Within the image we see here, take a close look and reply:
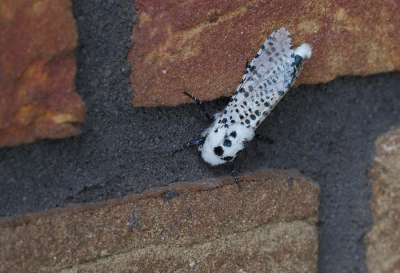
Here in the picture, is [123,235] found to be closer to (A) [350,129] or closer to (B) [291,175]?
(B) [291,175]

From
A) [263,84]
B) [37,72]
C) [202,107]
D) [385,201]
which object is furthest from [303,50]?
[37,72]

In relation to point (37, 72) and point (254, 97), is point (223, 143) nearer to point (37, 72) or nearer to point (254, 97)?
point (254, 97)

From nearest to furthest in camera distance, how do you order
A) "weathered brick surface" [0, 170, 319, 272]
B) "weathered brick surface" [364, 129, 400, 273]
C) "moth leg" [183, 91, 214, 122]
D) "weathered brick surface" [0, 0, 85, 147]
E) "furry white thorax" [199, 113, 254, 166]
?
"weathered brick surface" [0, 0, 85, 147] < "weathered brick surface" [0, 170, 319, 272] < "moth leg" [183, 91, 214, 122] < "furry white thorax" [199, 113, 254, 166] < "weathered brick surface" [364, 129, 400, 273]

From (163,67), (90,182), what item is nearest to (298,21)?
(163,67)

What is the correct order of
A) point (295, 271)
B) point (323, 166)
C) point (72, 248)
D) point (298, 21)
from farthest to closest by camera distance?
point (323, 166) < point (295, 271) < point (298, 21) < point (72, 248)

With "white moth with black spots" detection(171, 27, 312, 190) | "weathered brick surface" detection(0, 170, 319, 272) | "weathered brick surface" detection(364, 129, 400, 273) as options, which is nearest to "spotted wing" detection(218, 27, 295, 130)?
"white moth with black spots" detection(171, 27, 312, 190)

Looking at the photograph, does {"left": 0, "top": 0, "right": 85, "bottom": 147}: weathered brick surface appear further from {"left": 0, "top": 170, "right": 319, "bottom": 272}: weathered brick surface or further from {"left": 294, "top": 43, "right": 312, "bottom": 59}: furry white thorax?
{"left": 294, "top": 43, "right": 312, "bottom": 59}: furry white thorax

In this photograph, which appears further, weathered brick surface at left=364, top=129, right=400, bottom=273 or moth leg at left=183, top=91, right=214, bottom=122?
weathered brick surface at left=364, top=129, right=400, bottom=273
